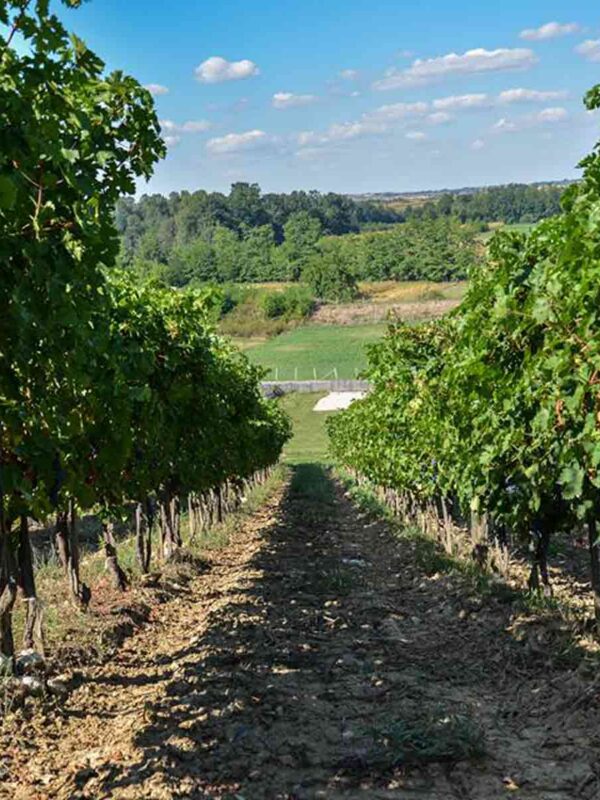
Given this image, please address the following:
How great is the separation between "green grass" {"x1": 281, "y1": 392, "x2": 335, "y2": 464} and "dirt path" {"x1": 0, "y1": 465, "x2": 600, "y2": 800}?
4020cm

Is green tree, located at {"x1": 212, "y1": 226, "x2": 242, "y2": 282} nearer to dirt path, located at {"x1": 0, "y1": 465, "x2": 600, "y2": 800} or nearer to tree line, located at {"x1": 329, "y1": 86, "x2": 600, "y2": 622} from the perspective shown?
tree line, located at {"x1": 329, "y1": 86, "x2": 600, "y2": 622}

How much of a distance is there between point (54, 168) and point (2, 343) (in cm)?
83

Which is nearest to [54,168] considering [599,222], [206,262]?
[599,222]

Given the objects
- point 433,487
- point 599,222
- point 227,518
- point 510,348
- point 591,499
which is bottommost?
point 227,518

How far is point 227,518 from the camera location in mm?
22234

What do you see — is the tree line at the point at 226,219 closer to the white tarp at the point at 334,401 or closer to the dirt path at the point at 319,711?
the white tarp at the point at 334,401

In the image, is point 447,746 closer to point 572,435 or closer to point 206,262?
point 572,435

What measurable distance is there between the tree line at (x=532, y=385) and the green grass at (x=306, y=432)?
3913cm

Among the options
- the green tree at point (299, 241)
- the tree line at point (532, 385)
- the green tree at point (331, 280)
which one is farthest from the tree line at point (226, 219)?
the tree line at point (532, 385)

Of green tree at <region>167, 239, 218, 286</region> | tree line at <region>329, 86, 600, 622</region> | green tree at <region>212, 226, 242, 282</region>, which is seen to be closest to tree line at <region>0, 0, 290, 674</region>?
tree line at <region>329, 86, 600, 622</region>

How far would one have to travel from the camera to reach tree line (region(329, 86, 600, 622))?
5.24 metres

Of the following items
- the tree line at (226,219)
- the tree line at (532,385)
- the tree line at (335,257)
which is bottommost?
the tree line at (532,385)

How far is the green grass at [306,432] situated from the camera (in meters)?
53.2

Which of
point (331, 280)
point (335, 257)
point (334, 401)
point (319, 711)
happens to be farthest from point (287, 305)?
point (319, 711)
